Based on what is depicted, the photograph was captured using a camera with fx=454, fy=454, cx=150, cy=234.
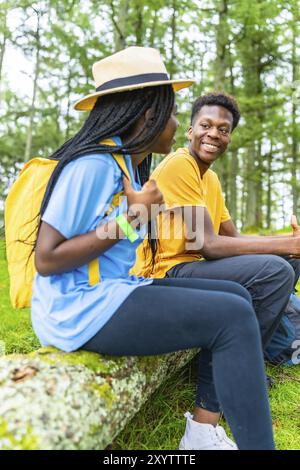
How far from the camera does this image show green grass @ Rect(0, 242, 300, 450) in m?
2.32

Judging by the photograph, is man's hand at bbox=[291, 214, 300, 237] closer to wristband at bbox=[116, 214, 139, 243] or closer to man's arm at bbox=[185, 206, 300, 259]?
man's arm at bbox=[185, 206, 300, 259]

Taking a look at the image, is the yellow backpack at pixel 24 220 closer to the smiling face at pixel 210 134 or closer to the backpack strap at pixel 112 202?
the backpack strap at pixel 112 202

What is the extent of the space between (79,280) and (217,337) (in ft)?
1.97

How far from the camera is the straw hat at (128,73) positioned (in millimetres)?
1998

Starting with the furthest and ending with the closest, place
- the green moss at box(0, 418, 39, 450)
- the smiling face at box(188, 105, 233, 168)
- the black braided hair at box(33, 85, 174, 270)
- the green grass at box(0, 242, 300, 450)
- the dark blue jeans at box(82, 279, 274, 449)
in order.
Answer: the smiling face at box(188, 105, 233, 168)
the green grass at box(0, 242, 300, 450)
the black braided hair at box(33, 85, 174, 270)
the dark blue jeans at box(82, 279, 274, 449)
the green moss at box(0, 418, 39, 450)

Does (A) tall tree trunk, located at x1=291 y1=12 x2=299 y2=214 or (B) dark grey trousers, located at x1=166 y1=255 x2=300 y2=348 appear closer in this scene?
(B) dark grey trousers, located at x1=166 y1=255 x2=300 y2=348

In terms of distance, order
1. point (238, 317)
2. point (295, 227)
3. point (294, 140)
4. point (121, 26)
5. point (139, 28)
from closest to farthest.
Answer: point (238, 317) < point (295, 227) < point (121, 26) < point (139, 28) < point (294, 140)

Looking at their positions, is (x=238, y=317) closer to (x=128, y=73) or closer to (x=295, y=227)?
(x=128, y=73)

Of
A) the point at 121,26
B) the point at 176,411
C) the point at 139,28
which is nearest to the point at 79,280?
the point at 176,411

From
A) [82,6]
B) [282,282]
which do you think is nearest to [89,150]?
[282,282]

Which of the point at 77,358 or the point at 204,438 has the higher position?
the point at 77,358

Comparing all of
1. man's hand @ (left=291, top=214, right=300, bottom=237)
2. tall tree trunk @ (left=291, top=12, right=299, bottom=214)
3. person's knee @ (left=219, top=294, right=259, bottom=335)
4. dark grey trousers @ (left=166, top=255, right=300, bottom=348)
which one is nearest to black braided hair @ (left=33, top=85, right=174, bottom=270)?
person's knee @ (left=219, top=294, right=259, bottom=335)

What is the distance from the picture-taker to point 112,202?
1.91 m

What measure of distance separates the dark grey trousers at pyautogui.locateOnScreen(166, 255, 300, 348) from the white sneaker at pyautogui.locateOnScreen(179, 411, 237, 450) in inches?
28.4
